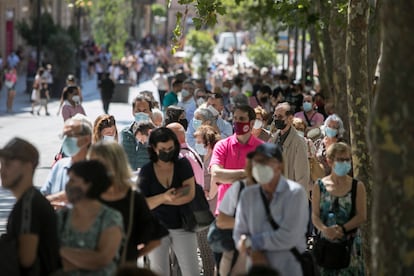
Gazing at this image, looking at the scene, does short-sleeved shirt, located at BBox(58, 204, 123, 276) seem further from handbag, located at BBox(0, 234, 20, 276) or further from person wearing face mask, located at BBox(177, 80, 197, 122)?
person wearing face mask, located at BBox(177, 80, 197, 122)

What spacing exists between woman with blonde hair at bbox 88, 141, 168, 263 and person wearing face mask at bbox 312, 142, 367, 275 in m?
1.87

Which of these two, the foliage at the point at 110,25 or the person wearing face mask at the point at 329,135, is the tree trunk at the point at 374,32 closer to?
the person wearing face mask at the point at 329,135

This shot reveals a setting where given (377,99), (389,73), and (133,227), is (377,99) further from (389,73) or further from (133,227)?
(133,227)

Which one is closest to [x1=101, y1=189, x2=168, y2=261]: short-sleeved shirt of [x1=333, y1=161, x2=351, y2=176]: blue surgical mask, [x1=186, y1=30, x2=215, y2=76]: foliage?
[x1=333, y1=161, x2=351, y2=176]: blue surgical mask

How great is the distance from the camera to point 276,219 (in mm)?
8125

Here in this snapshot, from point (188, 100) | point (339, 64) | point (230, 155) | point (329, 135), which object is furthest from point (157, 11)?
point (230, 155)

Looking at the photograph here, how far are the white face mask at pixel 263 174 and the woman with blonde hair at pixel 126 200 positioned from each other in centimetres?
80

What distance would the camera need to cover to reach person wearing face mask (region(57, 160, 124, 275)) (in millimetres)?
7520

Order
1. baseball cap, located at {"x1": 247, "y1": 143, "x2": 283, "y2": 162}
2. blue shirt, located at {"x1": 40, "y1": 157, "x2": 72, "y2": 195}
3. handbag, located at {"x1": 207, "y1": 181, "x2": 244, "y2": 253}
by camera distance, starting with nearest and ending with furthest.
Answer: baseball cap, located at {"x1": 247, "y1": 143, "x2": 283, "y2": 162} < handbag, located at {"x1": 207, "y1": 181, "x2": 244, "y2": 253} < blue shirt, located at {"x1": 40, "y1": 157, "x2": 72, "y2": 195}

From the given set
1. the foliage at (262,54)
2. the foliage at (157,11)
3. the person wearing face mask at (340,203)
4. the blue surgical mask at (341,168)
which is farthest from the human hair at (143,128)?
the foliage at (157,11)

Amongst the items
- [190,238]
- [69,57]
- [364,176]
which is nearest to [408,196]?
[190,238]

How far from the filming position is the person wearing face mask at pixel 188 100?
20734 mm

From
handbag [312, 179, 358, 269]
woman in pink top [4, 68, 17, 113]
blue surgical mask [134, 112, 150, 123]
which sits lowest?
woman in pink top [4, 68, 17, 113]

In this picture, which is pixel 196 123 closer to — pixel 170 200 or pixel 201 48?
pixel 170 200
